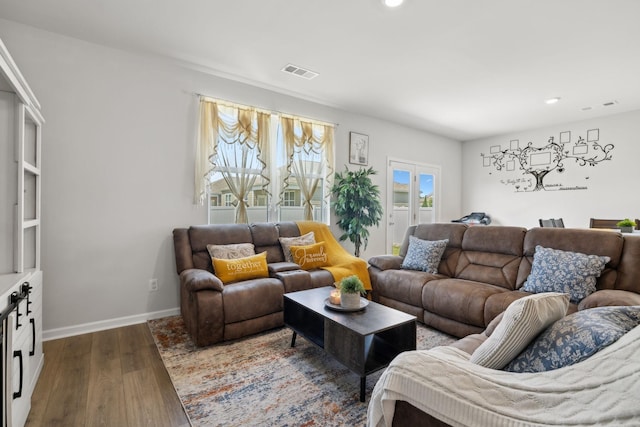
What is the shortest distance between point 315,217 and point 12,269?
3312mm

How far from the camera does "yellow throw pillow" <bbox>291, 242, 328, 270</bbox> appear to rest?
3566 mm

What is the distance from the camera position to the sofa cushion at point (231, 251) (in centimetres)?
318

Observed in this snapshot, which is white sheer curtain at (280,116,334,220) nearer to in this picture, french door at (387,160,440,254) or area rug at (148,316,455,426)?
french door at (387,160,440,254)

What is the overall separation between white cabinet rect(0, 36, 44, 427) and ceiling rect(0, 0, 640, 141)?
117 centimetres

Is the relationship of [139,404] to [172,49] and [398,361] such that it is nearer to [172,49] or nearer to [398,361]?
[398,361]

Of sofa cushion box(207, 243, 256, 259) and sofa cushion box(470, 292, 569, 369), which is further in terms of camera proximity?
sofa cushion box(207, 243, 256, 259)

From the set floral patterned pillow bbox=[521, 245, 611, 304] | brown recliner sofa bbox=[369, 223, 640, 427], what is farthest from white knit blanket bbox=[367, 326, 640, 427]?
floral patterned pillow bbox=[521, 245, 611, 304]

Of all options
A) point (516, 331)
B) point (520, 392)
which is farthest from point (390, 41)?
point (520, 392)

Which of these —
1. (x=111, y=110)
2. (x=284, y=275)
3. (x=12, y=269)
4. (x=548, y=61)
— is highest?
(x=548, y=61)

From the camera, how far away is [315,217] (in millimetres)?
4625

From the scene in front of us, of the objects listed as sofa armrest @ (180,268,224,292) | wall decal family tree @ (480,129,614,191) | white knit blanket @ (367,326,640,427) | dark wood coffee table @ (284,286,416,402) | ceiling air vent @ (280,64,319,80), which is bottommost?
dark wood coffee table @ (284,286,416,402)

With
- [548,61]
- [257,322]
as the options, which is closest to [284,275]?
[257,322]

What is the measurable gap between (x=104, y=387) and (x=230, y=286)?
108cm

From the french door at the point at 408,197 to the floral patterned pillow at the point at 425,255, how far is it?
2.07 m
